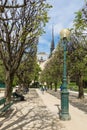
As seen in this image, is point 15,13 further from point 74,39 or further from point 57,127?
point 74,39

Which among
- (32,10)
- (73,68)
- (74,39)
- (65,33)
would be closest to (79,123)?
(65,33)

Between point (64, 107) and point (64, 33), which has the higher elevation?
point (64, 33)

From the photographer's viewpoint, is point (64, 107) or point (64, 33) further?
point (64, 33)

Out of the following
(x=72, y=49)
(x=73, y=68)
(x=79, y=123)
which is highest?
(x=72, y=49)

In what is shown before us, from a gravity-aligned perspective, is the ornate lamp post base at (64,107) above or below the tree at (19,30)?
below

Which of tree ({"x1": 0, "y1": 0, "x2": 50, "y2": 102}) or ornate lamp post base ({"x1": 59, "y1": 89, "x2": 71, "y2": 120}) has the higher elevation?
tree ({"x1": 0, "y1": 0, "x2": 50, "y2": 102})

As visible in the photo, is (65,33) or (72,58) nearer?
(65,33)

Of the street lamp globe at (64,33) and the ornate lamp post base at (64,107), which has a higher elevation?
the street lamp globe at (64,33)

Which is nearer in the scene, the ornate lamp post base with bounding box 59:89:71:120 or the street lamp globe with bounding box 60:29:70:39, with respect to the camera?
the ornate lamp post base with bounding box 59:89:71:120

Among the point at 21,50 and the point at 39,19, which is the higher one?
the point at 39,19

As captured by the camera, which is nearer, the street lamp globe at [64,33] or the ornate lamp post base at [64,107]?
the ornate lamp post base at [64,107]

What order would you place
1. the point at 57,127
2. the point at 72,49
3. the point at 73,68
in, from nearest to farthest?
the point at 57,127 → the point at 73,68 → the point at 72,49

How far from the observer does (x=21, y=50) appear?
21.0 meters

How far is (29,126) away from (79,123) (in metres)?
2.60
